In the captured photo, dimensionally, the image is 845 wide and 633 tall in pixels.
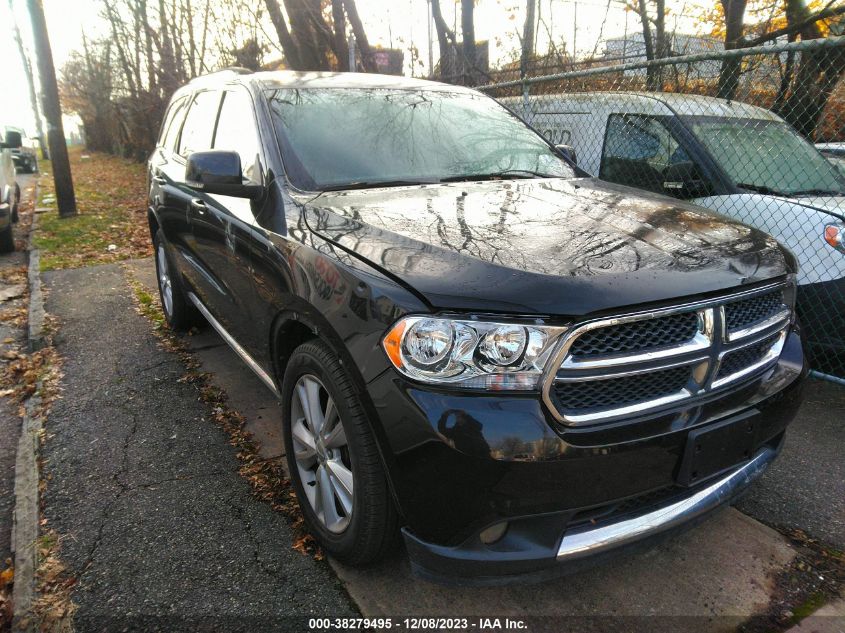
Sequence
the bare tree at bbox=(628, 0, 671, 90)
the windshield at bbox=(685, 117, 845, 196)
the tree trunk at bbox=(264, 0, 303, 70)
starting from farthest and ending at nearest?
the tree trunk at bbox=(264, 0, 303, 70) → the bare tree at bbox=(628, 0, 671, 90) → the windshield at bbox=(685, 117, 845, 196)

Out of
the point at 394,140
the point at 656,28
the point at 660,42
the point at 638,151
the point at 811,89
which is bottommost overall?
the point at 638,151

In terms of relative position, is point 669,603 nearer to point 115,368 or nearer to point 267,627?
point 267,627

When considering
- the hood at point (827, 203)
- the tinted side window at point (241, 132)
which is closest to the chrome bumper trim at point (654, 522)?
the tinted side window at point (241, 132)

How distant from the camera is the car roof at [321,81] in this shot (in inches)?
134

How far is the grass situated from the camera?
26.9 feet

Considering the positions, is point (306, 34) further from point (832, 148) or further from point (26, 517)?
point (26, 517)

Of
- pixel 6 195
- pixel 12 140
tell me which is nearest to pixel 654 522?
pixel 6 195

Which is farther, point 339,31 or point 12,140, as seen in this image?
point 339,31

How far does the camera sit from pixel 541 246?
2107mm

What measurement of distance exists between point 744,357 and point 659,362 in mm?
477

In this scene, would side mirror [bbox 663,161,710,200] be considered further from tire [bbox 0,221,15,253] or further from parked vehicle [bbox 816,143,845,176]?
tire [bbox 0,221,15,253]

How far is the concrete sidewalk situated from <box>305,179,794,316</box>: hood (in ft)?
4.06

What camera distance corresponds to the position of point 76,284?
6734mm

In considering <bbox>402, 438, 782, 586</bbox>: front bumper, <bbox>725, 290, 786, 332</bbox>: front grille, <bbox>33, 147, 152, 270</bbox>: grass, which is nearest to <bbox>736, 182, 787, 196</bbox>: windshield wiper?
<bbox>725, 290, 786, 332</bbox>: front grille
